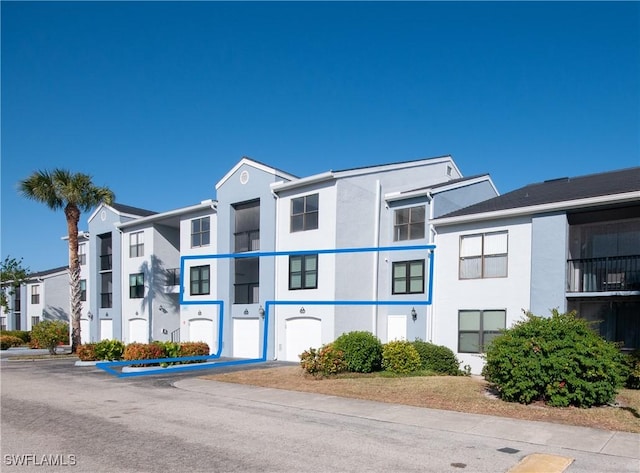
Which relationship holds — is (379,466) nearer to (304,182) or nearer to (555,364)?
(555,364)

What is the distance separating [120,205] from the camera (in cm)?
3662

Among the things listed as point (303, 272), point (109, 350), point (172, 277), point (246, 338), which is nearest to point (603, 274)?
point (303, 272)

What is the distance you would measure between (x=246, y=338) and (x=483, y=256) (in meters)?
12.6

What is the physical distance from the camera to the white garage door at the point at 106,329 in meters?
35.0

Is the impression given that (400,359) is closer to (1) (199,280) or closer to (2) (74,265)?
(1) (199,280)

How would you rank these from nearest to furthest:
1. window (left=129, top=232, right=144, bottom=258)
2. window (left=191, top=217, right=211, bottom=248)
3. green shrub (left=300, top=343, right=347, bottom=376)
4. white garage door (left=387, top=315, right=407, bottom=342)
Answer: green shrub (left=300, top=343, right=347, bottom=376), white garage door (left=387, top=315, right=407, bottom=342), window (left=191, top=217, right=211, bottom=248), window (left=129, top=232, right=144, bottom=258)

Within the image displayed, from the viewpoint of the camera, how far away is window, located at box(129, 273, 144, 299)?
32.6 metres

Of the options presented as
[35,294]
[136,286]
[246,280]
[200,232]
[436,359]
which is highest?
[200,232]

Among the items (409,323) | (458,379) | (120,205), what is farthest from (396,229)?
(120,205)

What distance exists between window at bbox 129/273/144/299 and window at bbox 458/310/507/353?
21.2 meters

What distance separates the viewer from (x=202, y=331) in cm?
2822

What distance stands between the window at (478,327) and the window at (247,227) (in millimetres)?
11214

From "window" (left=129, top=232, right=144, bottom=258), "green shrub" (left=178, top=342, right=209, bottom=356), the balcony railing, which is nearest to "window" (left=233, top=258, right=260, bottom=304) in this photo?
"green shrub" (left=178, top=342, right=209, bottom=356)

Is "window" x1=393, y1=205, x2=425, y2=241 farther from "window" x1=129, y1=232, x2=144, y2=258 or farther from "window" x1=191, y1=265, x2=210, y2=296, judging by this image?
"window" x1=129, y1=232, x2=144, y2=258
